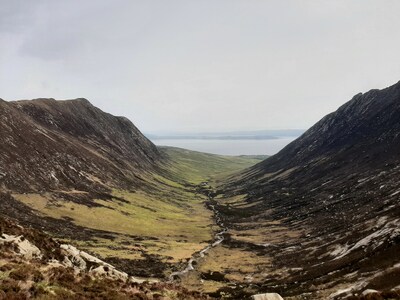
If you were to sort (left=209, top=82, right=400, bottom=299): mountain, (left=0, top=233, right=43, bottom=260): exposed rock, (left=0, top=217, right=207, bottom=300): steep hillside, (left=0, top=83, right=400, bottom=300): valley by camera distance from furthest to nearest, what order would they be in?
(left=209, top=82, right=400, bottom=299): mountain → (left=0, top=83, right=400, bottom=300): valley → (left=0, top=233, right=43, bottom=260): exposed rock → (left=0, top=217, right=207, bottom=300): steep hillside

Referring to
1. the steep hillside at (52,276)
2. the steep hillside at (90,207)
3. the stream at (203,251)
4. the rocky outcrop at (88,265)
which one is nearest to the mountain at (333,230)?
the stream at (203,251)

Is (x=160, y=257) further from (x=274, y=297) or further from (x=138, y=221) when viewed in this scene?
(x=274, y=297)

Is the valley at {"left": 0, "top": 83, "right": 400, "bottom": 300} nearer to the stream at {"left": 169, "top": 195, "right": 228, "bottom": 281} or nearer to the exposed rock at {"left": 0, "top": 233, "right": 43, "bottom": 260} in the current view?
the stream at {"left": 169, "top": 195, "right": 228, "bottom": 281}

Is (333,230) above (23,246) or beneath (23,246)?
beneath

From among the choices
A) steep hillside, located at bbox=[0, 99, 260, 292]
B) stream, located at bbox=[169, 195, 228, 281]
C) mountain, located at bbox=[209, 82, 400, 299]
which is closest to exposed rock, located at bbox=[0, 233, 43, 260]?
mountain, located at bbox=[209, 82, 400, 299]

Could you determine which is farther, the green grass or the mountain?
the green grass

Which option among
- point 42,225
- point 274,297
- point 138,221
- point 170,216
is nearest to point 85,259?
point 274,297

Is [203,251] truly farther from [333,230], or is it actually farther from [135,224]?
[333,230]

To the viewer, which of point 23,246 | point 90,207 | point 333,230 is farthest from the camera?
point 90,207

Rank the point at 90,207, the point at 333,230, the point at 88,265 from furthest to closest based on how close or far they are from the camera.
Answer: the point at 90,207, the point at 333,230, the point at 88,265

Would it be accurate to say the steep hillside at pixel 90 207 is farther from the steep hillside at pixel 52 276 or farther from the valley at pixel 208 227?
the steep hillside at pixel 52 276

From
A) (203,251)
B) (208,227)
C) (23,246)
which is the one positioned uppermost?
(23,246)

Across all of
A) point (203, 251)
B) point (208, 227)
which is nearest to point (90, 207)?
point (208, 227)
